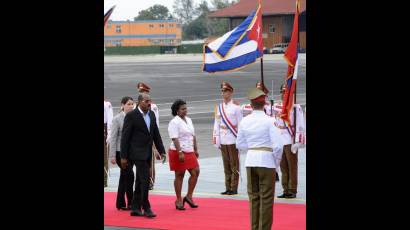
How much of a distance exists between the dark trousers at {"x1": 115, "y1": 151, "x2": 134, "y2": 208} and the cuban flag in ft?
6.90

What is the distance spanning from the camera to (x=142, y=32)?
126188 millimetres

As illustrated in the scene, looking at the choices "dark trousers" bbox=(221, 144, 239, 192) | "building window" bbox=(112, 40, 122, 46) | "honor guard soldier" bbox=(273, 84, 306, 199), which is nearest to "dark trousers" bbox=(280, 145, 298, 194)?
"honor guard soldier" bbox=(273, 84, 306, 199)

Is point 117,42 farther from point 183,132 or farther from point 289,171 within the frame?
point 183,132

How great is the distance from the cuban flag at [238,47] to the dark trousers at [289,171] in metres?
1.52

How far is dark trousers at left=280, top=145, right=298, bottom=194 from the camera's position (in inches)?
531

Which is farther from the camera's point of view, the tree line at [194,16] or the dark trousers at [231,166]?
the tree line at [194,16]

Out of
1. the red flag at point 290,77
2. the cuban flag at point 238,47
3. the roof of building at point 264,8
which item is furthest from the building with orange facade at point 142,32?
the red flag at point 290,77

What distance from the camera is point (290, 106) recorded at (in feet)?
37.8

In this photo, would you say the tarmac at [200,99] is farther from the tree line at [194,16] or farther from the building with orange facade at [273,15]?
the tree line at [194,16]

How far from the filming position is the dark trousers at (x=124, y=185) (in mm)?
12977

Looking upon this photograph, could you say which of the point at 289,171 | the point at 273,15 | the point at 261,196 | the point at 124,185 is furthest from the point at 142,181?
the point at 273,15

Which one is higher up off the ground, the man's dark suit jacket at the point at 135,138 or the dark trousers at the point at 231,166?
the man's dark suit jacket at the point at 135,138

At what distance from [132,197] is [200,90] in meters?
33.0
